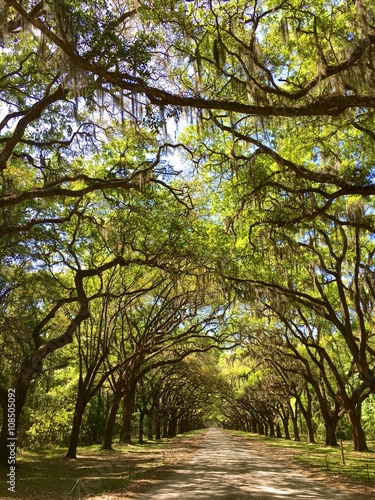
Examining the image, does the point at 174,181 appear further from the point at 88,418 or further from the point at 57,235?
the point at 88,418

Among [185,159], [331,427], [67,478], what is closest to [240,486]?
[67,478]

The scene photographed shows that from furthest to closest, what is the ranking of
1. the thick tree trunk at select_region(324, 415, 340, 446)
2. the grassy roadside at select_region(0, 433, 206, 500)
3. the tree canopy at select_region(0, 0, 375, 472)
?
1. the thick tree trunk at select_region(324, 415, 340, 446)
2. the grassy roadside at select_region(0, 433, 206, 500)
3. the tree canopy at select_region(0, 0, 375, 472)

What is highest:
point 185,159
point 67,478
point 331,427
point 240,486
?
point 185,159

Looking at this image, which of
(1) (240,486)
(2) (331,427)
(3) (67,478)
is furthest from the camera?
(2) (331,427)

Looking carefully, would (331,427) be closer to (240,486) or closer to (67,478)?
(240,486)

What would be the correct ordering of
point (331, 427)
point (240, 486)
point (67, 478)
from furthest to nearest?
1. point (331, 427)
2. point (67, 478)
3. point (240, 486)

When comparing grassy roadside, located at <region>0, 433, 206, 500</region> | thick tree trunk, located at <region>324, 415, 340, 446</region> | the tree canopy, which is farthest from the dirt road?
thick tree trunk, located at <region>324, 415, 340, 446</region>

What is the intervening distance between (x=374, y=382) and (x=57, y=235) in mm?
11430

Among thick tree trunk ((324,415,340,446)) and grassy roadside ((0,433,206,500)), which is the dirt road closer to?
grassy roadside ((0,433,206,500))

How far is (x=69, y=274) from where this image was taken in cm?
1784

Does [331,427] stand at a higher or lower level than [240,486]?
higher

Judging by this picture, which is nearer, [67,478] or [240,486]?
[240,486]

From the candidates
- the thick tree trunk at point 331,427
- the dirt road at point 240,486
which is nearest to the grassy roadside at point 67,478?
the dirt road at point 240,486

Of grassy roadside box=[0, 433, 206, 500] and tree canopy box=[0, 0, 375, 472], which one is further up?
tree canopy box=[0, 0, 375, 472]
